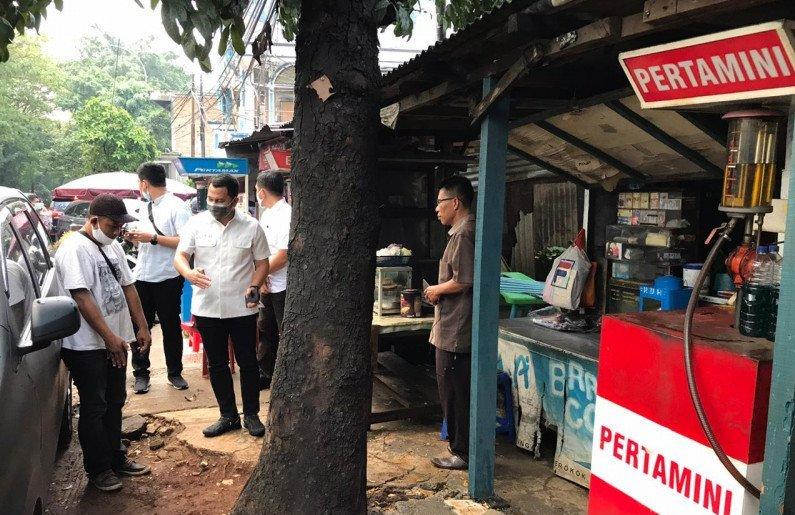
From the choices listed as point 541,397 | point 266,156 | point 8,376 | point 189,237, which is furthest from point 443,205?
point 266,156

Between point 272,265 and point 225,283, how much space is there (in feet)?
2.42

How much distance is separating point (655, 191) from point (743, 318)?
3.03 meters

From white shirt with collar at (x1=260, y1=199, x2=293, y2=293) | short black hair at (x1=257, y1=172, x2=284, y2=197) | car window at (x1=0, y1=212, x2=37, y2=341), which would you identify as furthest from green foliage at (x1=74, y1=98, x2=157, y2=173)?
car window at (x1=0, y1=212, x2=37, y2=341)

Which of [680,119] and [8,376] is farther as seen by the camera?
[680,119]

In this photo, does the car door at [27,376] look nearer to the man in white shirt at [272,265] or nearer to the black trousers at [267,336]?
the man in white shirt at [272,265]

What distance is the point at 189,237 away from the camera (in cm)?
470

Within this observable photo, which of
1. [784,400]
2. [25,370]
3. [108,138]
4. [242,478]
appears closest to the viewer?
[784,400]

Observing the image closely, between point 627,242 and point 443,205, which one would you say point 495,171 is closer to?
point 443,205

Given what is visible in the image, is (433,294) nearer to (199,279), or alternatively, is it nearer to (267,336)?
(199,279)

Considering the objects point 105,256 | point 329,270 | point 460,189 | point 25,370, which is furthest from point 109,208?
point 460,189

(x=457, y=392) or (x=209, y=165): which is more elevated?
(x=209, y=165)

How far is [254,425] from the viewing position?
4684 millimetres

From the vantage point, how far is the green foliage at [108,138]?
31.0 m

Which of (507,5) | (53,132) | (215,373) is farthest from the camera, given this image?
(53,132)
